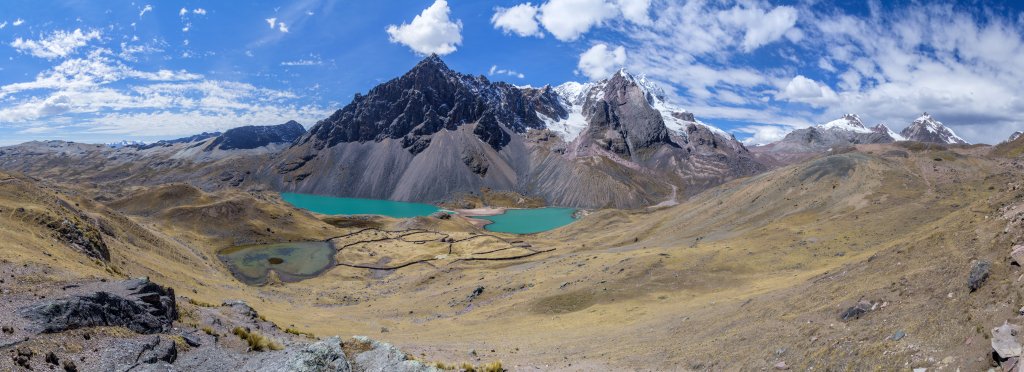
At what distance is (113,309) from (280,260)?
86821mm

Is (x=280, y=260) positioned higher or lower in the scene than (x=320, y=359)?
lower

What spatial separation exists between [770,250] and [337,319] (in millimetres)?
46660

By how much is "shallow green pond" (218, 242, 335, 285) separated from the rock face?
213 ft

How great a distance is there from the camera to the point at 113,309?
19.6 m

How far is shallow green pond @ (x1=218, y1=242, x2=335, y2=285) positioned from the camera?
88.4 meters

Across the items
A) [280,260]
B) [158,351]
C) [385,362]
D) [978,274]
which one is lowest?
[280,260]

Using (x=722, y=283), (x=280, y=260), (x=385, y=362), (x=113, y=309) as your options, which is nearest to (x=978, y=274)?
(x=385, y=362)

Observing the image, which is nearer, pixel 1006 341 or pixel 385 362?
pixel 1006 341

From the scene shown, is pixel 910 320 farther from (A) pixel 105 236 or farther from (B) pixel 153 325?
(A) pixel 105 236

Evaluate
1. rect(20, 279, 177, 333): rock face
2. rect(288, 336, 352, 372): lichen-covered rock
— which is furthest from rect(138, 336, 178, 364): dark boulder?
rect(288, 336, 352, 372): lichen-covered rock

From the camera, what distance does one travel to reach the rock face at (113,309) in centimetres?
1778

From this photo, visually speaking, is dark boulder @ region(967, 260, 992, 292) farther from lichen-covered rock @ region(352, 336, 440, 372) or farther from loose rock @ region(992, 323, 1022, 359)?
lichen-covered rock @ region(352, 336, 440, 372)

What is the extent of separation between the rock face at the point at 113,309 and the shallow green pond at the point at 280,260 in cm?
6503

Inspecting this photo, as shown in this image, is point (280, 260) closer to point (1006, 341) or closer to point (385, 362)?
point (385, 362)
